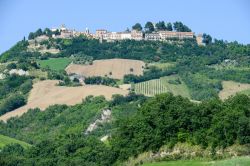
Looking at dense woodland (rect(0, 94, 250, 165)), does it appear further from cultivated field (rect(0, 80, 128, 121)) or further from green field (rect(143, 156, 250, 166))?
cultivated field (rect(0, 80, 128, 121))

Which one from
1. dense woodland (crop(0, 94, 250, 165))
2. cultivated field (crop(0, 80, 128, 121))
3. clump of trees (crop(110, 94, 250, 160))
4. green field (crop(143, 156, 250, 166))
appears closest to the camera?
green field (crop(143, 156, 250, 166))

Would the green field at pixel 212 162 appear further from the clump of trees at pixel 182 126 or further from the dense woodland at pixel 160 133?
the clump of trees at pixel 182 126

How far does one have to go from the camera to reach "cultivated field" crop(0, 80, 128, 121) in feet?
595

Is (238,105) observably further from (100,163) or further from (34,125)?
(34,125)

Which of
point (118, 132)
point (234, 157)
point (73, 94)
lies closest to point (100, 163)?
point (118, 132)

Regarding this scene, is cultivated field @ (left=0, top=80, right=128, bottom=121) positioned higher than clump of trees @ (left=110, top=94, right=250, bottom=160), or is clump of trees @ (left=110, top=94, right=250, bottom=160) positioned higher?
clump of trees @ (left=110, top=94, right=250, bottom=160)

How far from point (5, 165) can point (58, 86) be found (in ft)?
373

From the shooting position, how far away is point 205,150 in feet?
234

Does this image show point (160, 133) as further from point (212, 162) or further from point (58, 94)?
point (58, 94)

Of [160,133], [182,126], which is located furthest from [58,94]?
[160,133]

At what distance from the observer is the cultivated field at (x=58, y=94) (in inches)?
7141

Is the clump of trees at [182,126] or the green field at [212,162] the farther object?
the clump of trees at [182,126]

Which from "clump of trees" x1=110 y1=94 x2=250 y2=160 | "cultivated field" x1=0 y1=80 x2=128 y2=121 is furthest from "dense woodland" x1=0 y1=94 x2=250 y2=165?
"cultivated field" x1=0 y1=80 x2=128 y2=121

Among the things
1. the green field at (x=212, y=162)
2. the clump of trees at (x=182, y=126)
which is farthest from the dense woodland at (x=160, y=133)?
the green field at (x=212, y=162)
